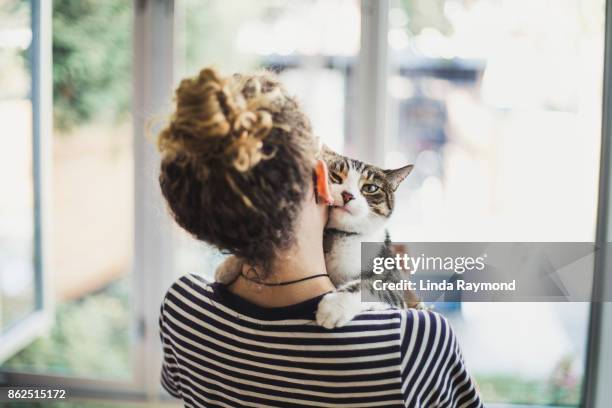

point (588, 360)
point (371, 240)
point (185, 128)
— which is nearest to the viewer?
point (185, 128)

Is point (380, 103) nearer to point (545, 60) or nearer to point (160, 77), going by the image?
point (545, 60)

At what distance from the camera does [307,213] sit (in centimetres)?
62

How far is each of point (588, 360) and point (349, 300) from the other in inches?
34.5

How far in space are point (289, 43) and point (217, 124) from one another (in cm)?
89

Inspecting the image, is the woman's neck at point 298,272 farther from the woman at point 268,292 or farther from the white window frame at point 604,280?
the white window frame at point 604,280

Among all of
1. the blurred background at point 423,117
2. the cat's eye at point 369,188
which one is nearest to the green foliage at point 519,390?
the blurred background at point 423,117

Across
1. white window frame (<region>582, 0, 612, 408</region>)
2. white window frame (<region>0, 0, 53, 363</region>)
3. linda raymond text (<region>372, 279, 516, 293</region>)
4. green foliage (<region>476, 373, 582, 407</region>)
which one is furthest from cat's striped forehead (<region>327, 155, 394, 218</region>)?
white window frame (<region>0, 0, 53, 363</region>)

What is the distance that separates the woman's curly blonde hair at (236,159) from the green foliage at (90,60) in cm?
99

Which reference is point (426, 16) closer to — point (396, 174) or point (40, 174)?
point (396, 174)

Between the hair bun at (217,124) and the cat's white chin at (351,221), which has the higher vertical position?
the hair bun at (217,124)

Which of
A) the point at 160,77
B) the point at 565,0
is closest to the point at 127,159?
the point at 160,77

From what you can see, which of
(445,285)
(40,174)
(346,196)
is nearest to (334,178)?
(346,196)

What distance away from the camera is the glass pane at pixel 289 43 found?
50.6 inches

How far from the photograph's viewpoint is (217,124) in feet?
1.66
